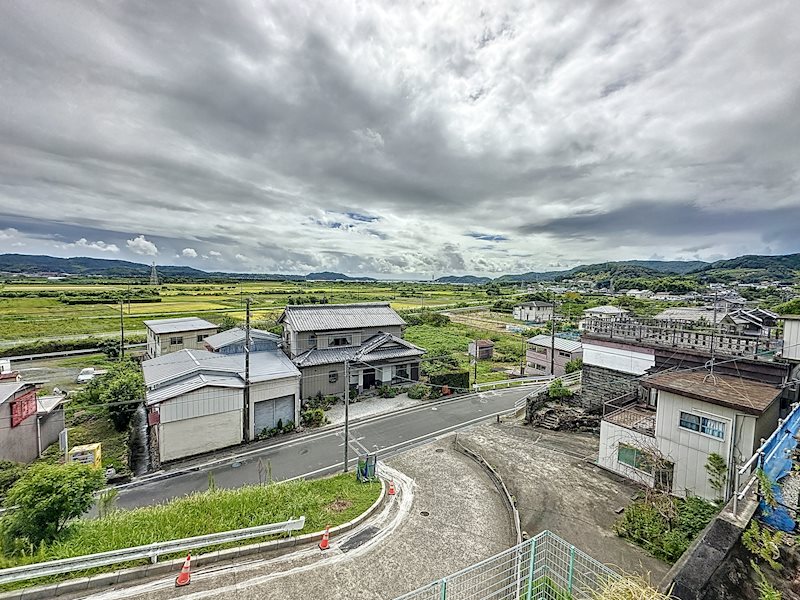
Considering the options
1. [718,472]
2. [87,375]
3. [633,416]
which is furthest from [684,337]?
[87,375]

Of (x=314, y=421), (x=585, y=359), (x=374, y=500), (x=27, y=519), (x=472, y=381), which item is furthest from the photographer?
(x=472, y=381)

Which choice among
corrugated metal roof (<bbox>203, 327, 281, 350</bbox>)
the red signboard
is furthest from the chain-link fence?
corrugated metal roof (<bbox>203, 327, 281, 350</bbox>)

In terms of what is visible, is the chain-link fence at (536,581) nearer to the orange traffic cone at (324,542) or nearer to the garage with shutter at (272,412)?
the orange traffic cone at (324,542)

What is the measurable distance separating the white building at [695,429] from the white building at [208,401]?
1595 centimetres

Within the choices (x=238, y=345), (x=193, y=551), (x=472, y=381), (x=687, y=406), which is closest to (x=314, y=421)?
(x=238, y=345)

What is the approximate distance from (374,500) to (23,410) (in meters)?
15.9

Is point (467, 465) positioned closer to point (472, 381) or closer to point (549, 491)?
point (549, 491)

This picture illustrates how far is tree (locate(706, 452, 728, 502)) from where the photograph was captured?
9.59 m

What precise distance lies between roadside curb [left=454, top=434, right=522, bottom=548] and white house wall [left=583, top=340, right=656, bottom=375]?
7614mm

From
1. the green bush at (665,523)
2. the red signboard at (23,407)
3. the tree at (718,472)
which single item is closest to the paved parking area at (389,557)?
the green bush at (665,523)

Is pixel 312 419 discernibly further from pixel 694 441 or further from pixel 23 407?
pixel 694 441

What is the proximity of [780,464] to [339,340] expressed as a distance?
2177cm

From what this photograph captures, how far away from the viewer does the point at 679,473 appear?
10.6 metres

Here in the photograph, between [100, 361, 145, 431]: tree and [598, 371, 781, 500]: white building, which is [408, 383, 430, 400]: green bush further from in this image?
[100, 361, 145, 431]: tree
